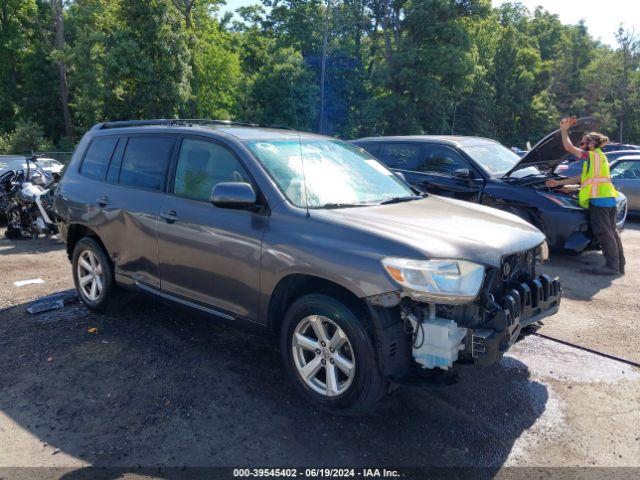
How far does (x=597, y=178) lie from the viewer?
23.1ft

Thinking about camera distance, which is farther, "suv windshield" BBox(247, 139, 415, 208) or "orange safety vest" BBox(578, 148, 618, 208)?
"orange safety vest" BBox(578, 148, 618, 208)

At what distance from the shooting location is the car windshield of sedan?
25.4ft

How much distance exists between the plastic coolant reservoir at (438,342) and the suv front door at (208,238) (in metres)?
1.21

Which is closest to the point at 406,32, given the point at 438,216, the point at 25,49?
the point at 25,49

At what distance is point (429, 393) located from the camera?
3850mm

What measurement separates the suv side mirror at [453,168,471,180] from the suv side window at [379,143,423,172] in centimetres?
82

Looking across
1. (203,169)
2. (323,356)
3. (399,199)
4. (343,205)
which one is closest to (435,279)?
(323,356)

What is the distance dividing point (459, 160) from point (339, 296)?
17.5ft

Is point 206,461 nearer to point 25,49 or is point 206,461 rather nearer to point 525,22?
point 25,49

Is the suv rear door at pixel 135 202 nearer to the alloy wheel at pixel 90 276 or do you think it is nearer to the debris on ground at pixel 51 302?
the alloy wheel at pixel 90 276

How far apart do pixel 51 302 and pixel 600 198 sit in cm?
678

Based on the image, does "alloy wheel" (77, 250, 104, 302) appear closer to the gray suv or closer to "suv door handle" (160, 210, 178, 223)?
the gray suv

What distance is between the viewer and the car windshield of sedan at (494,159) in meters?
7.74

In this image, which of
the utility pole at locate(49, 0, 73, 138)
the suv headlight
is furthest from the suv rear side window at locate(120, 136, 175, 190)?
the utility pole at locate(49, 0, 73, 138)
